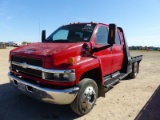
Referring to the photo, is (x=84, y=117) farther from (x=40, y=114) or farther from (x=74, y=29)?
(x=74, y=29)

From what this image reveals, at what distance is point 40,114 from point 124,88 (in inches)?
138

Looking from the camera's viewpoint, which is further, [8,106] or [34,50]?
[8,106]

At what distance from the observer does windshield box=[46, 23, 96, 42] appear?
16.1 ft

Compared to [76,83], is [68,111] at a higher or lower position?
lower

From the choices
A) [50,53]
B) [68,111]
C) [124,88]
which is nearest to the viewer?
[50,53]

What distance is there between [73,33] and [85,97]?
192cm

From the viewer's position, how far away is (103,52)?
5.07 meters

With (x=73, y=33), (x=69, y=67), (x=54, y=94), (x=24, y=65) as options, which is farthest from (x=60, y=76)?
(x=73, y=33)

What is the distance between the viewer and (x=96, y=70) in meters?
4.69

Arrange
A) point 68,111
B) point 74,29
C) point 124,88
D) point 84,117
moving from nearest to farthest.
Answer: point 84,117 → point 68,111 → point 74,29 → point 124,88

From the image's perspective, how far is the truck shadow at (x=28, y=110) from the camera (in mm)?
4160

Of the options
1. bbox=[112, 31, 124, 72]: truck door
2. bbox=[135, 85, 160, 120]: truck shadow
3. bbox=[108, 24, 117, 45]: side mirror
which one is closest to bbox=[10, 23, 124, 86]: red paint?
bbox=[108, 24, 117, 45]: side mirror

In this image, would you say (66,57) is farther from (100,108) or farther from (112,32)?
(100,108)

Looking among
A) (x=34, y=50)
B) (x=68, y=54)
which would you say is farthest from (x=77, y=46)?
(x=34, y=50)
